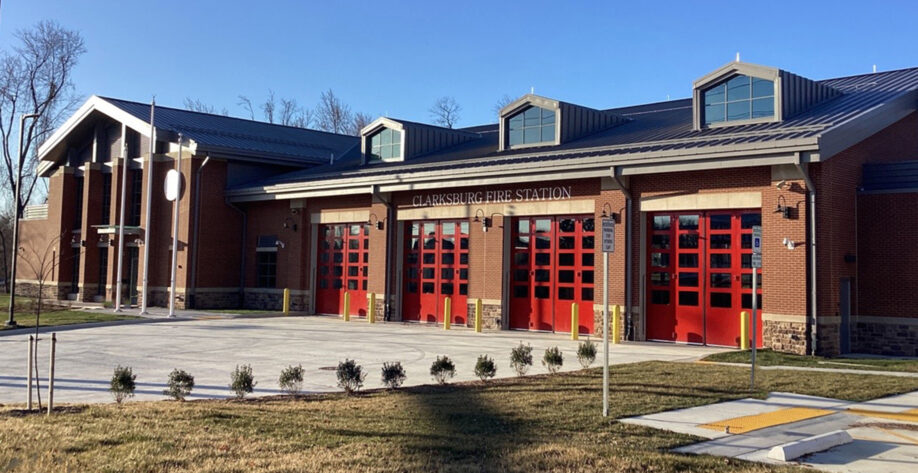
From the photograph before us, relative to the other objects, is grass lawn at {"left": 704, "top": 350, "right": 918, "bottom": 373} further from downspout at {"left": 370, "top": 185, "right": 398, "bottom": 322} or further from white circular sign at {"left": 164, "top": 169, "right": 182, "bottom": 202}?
white circular sign at {"left": 164, "top": 169, "right": 182, "bottom": 202}

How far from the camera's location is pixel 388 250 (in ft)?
93.7

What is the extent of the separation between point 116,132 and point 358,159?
37.9 feet

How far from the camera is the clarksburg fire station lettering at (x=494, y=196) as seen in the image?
24047mm

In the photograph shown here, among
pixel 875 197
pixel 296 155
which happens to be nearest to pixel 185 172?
pixel 296 155

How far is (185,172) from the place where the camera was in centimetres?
3359

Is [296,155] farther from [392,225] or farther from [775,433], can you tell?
[775,433]

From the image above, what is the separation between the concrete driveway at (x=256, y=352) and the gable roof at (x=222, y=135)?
32.1 feet

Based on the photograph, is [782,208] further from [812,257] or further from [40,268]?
[40,268]

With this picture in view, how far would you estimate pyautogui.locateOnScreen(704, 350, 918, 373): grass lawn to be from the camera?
53.6 feet

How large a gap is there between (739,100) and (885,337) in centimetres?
716

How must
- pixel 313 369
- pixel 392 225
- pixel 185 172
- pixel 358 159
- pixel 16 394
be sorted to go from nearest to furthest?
pixel 16 394 → pixel 313 369 → pixel 392 225 → pixel 185 172 → pixel 358 159

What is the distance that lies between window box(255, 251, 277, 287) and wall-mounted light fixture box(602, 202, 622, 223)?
52.5 ft

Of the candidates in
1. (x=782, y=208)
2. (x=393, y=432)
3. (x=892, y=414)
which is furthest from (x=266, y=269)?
(x=892, y=414)

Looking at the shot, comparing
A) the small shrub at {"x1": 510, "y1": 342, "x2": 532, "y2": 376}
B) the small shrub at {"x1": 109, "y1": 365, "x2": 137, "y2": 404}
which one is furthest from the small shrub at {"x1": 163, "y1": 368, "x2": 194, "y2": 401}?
the small shrub at {"x1": 510, "y1": 342, "x2": 532, "y2": 376}
